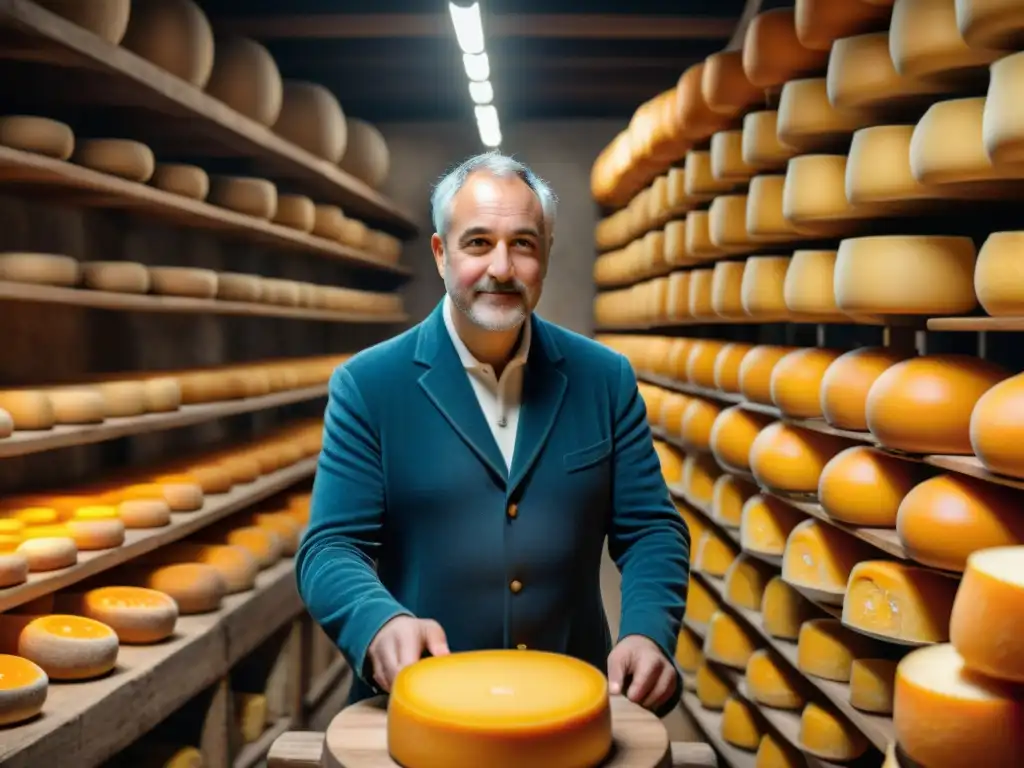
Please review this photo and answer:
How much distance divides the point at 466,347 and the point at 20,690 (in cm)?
112

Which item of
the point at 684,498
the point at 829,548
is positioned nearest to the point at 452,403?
the point at 829,548

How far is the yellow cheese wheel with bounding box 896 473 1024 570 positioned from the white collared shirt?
0.80m

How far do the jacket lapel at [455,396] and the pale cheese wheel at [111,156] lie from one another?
1.49m

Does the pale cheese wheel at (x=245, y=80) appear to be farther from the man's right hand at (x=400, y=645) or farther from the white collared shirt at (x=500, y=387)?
the man's right hand at (x=400, y=645)

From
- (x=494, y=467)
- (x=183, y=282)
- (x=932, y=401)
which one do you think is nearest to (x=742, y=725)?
(x=932, y=401)

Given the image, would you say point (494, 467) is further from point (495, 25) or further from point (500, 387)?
point (495, 25)

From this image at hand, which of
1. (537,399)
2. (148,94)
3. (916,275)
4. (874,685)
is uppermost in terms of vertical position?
(148,94)

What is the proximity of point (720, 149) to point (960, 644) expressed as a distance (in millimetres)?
2767

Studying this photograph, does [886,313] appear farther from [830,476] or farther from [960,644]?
[960,644]

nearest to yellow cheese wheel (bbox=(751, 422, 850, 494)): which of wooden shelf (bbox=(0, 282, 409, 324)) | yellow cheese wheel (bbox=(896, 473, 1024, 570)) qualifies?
yellow cheese wheel (bbox=(896, 473, 1024, 570))

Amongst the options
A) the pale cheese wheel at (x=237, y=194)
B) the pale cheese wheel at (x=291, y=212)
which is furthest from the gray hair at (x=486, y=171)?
the pale cheese wheel at (x=291, y=212)

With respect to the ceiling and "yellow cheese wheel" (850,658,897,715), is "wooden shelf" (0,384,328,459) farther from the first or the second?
"yellow cheese wheel" (850,658,897,715)

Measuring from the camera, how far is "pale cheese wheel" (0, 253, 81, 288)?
259 centimetres

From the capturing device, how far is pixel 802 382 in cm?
289
